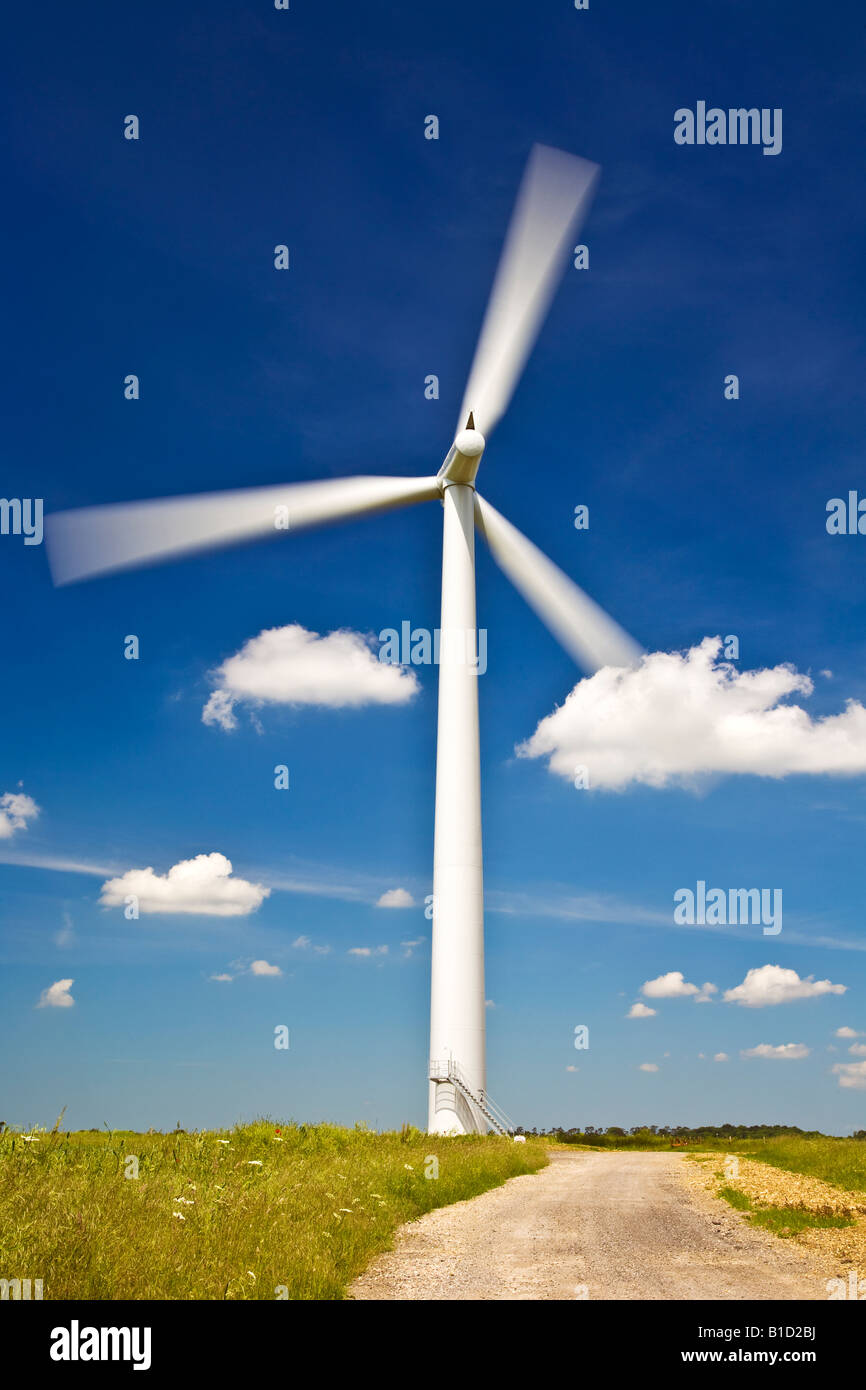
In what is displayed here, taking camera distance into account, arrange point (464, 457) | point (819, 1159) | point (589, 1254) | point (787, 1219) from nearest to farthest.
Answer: point (589, 1254) → point (787, 1219) → point (819, 1159) → point (464, 457)

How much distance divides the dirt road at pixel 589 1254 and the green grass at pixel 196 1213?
2.35 feet

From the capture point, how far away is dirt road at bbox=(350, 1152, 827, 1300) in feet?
37.6

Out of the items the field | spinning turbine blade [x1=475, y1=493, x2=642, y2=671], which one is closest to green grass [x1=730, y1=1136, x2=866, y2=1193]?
the field

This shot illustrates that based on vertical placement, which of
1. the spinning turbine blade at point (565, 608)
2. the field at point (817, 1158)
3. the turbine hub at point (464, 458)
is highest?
the turbine hub at point (464, 458)

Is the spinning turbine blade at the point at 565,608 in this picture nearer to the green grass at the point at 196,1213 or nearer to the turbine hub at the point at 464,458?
the turbine hub at the point at 464,458

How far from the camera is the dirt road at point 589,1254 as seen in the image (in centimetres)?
1145

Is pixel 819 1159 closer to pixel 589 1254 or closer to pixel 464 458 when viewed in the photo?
pixel 589 1254

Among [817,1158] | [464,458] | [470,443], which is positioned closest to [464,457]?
[464,458]

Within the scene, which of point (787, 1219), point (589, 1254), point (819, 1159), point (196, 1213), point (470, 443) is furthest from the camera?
point (470, 443)

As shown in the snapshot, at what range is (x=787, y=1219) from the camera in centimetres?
1717

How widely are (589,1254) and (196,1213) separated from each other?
5.71 meters

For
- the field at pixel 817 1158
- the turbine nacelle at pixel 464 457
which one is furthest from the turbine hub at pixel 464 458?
the field at pixel 817 1158
